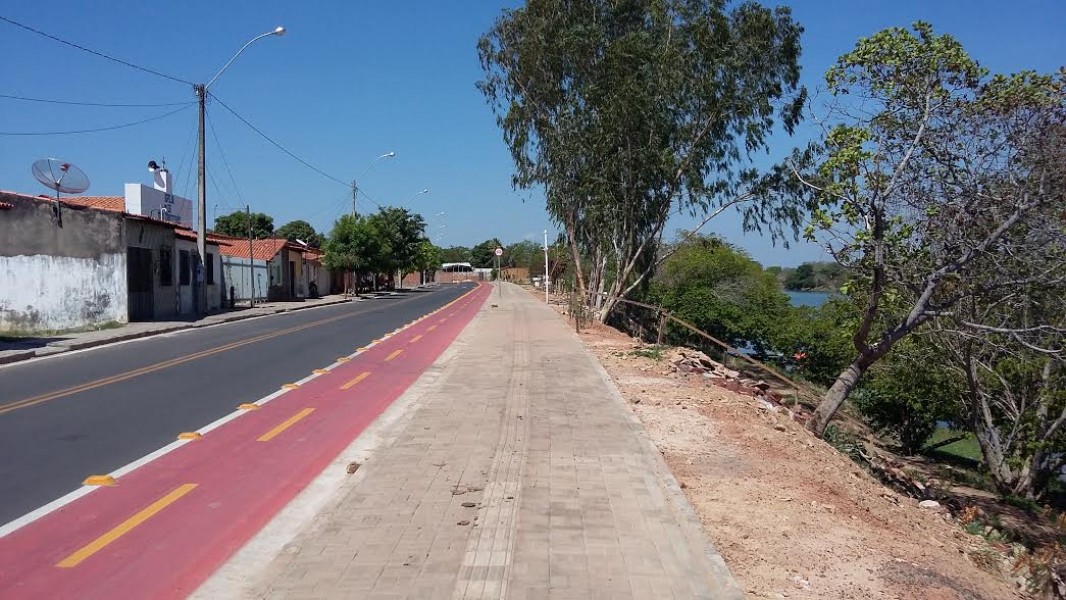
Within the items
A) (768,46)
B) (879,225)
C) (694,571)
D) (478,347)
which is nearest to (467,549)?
(694,571)

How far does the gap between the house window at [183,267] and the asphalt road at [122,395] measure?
9.53m

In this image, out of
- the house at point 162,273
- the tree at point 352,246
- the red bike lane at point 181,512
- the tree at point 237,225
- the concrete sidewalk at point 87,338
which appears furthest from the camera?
the tree at point 237,225

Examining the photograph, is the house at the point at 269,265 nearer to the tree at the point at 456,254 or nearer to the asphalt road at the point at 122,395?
the asphalt road at the point at 122,395

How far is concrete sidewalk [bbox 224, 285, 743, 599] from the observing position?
4852 millimetres

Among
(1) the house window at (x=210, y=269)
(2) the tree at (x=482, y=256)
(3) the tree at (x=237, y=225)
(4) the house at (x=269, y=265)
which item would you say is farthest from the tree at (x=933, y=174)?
(2) the tree at (x=482, y=256)

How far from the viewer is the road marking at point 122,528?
5262 millimetres

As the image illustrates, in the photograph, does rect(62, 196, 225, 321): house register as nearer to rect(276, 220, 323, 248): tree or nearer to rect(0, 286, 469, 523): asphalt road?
rect(0, 286, 469, 523): asphalt road

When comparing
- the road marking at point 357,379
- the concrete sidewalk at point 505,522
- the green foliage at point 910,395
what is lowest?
the green foliage at point 910,395

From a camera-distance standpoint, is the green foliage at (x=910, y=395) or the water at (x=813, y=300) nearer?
the green foliage at (x=910, y=395)

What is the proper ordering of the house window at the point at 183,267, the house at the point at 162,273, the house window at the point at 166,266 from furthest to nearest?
1. the house window at the point at 183,267
2. the house window at the point at 166,266
3. the house at the point at 162,273

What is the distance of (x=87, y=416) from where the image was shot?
9969 millimetres

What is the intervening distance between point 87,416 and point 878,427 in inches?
886

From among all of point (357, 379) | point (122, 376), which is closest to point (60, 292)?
point (122, 376)

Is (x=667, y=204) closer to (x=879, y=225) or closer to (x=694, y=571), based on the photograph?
(x=879, y=225)
